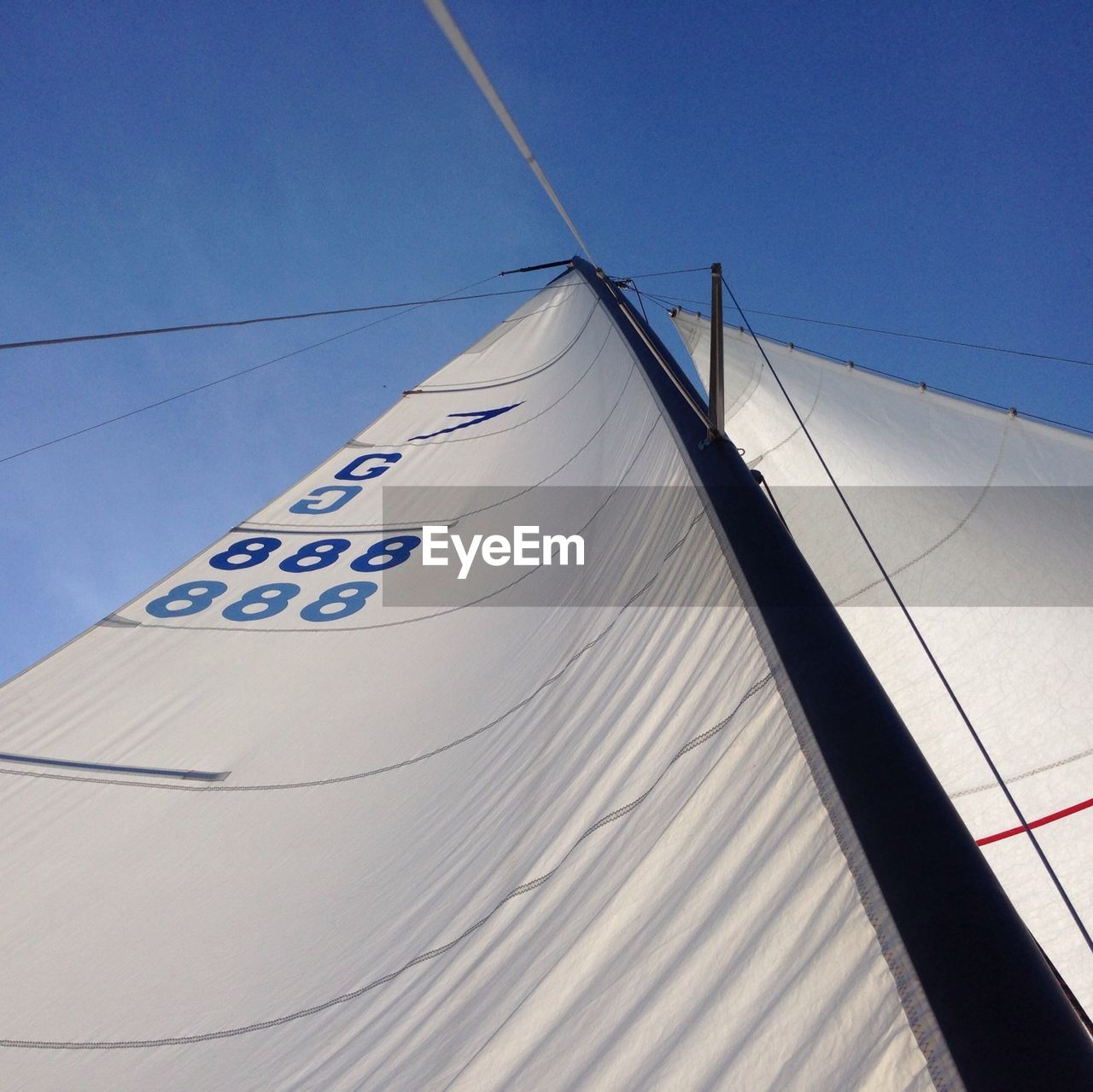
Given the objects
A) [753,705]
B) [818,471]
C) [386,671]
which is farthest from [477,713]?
[818,471]

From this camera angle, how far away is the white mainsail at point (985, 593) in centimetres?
207

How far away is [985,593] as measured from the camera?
8.05 feet

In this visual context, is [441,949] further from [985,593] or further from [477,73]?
[985,593]

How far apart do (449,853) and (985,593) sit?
1950mm

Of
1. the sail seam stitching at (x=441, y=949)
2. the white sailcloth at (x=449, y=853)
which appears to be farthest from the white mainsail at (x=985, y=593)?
the sail seam stitching at (x=441, y=949)

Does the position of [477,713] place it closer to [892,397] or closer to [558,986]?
[558,986]

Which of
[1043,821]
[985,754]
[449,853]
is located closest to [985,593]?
[1043,821]

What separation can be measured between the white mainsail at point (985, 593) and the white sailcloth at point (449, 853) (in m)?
1.06

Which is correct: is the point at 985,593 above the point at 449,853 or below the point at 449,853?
above

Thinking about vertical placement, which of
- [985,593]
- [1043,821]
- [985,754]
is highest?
[985,593]

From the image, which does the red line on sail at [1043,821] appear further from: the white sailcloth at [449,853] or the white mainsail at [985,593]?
the white sailcloth at [449,853]

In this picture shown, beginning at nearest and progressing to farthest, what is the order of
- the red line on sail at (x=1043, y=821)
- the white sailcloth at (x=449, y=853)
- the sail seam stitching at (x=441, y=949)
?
1. the white sailcloth at (x=449, y=853)
2. the sail seam stitching at (x=441, y=949)
3. the red line on sail at (x=1043, y=821)

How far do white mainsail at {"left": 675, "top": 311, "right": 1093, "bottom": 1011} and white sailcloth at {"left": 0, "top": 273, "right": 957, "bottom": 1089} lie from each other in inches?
41.8

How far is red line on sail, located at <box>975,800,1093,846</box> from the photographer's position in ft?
6.59
